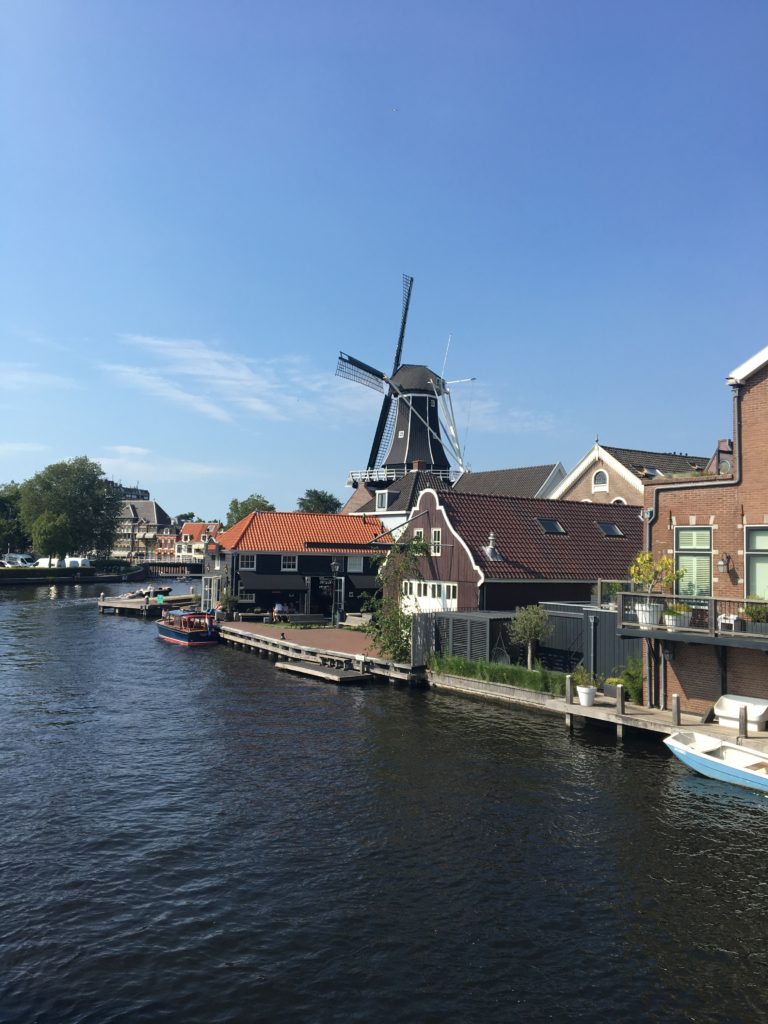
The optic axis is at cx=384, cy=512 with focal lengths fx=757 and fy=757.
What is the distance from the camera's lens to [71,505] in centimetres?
14550

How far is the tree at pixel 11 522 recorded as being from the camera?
509ft

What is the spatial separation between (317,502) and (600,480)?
9927 cm

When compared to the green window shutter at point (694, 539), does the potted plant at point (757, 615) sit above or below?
below

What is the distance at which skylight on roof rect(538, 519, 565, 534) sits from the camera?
4388cm

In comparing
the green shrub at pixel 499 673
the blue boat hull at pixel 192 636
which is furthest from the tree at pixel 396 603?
the blue boat hull at pixel 192 636

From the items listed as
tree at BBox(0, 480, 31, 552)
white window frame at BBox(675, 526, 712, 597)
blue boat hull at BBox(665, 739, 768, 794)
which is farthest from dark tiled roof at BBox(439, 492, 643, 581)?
tree at BBox(0, 480, 31, 552)

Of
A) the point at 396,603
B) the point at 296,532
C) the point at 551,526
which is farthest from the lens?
the point at 296,532

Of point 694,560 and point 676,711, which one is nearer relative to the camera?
point 676,711

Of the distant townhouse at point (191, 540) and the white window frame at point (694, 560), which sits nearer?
the white window frame at point (694, 560)

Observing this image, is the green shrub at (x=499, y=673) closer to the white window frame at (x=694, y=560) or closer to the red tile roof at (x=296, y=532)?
the white window frame at (x=694, y=560)

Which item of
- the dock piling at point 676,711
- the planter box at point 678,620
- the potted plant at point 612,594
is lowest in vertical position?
the dock piling at point 676,711

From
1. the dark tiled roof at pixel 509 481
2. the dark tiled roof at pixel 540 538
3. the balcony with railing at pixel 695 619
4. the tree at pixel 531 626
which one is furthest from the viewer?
the dark tiled roof at pixel 509 481

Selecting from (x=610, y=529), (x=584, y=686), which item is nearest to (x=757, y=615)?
(x=584, y=686)

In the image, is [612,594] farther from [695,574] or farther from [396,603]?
[396,603]
